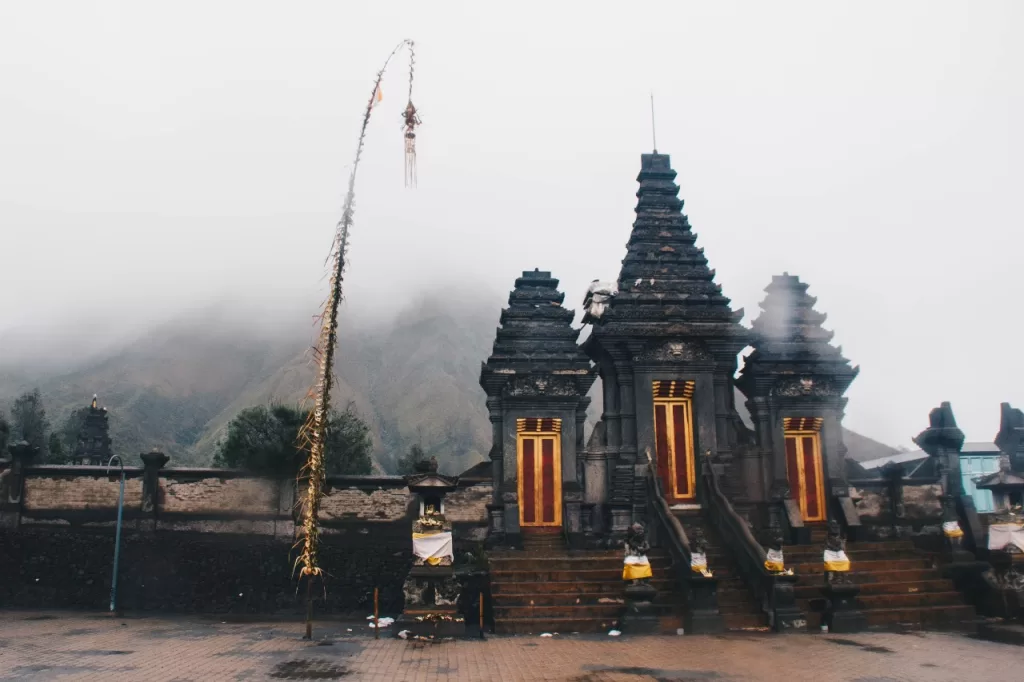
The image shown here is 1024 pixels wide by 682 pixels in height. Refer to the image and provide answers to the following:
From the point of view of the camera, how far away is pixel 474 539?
2033 cm

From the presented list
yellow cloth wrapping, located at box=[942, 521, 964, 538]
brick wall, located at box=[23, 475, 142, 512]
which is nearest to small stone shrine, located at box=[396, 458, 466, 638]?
brick wall, located at box=[23, 475, 142, 512]

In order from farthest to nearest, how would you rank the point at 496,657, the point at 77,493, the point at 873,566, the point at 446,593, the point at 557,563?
the point at 77,493
the point at 873,566
the point at 557,563
the point at 446,593
the point at 496,657

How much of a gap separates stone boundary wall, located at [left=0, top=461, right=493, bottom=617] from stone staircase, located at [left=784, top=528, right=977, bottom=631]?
769 centimetres

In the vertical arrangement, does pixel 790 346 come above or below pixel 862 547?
above

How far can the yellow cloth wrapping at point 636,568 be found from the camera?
15.4 m

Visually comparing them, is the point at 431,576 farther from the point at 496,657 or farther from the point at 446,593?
the point at 496,657

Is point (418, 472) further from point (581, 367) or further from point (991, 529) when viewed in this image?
point (991, 529)

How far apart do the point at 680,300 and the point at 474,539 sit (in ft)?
26.9

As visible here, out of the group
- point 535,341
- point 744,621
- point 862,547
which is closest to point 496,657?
point 744,621

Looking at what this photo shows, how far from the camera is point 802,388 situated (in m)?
21.3

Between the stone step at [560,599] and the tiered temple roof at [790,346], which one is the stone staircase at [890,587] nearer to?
the stone step at [560,599]

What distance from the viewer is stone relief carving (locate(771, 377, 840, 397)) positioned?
2131cm

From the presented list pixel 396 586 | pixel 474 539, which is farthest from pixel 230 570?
pixel 474 539

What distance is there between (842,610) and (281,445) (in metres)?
17.6
